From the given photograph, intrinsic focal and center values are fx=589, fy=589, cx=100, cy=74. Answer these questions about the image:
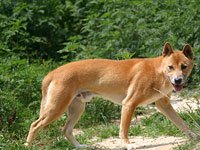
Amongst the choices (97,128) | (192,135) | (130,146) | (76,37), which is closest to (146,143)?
(130,146)

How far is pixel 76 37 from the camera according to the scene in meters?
13.9

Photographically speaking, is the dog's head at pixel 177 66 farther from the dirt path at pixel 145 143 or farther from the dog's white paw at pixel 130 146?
the dog's white paw at pixel 130 146

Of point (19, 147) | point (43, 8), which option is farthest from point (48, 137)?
point (43, 8)

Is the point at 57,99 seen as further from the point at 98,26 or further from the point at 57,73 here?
the point at 98,26

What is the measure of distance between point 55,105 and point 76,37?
5.53 m

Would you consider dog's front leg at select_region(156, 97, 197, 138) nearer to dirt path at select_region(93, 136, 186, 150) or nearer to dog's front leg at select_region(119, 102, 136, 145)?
dirt path at select_region(93, 136, 186, 150)

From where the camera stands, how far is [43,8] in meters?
15.4

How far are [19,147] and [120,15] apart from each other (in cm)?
672

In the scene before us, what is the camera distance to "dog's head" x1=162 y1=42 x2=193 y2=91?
8523mm

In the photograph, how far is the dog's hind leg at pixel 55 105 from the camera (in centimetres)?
852

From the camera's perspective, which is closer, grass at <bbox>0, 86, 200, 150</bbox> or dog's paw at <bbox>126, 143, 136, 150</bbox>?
grass at <bbox>0, 86, 200, 150</bbox>

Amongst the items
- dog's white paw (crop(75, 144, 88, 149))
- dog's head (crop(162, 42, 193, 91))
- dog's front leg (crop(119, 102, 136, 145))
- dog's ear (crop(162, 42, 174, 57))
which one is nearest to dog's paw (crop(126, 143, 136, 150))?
dog's front leg (crop(119, 102, 136, 145))

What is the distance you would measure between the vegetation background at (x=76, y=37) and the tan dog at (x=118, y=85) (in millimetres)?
942

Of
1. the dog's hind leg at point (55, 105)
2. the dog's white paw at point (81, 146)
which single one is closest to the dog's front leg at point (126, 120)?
the dog's white paw at point (81, 146)
